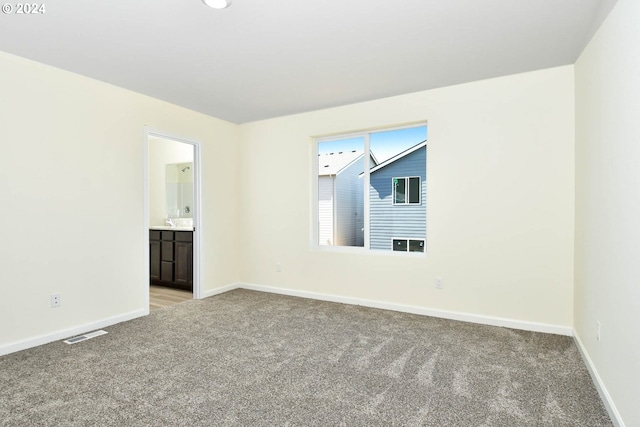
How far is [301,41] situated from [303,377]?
8.12 feet

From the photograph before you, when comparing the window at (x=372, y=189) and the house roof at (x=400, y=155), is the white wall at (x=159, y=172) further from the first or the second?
the house roof at (x=400, y=155)

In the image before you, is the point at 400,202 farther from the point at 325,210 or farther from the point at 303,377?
the point at 303,377

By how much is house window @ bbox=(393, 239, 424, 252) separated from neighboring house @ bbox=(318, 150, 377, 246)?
1.54 feet

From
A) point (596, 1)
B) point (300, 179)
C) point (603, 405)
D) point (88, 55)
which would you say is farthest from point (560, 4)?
point (88, 55)

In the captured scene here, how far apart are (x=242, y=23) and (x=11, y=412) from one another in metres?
2.77

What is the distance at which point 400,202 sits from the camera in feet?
13.2

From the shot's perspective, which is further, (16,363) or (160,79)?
(160,79)

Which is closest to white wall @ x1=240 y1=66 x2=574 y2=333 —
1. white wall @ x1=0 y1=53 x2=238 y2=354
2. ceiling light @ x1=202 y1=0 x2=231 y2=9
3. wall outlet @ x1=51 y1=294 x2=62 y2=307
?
white wall @ x1=0 y1=53 x2=238 y2=354

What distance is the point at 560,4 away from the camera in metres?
2.12

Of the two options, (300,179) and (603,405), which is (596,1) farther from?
(300,179)

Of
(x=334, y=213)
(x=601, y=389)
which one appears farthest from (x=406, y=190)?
(x=601, y=389)

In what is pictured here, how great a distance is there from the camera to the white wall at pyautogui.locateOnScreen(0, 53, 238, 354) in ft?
9.06

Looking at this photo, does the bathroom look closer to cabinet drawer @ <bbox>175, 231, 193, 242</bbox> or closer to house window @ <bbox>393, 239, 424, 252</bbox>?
cabinet drawer @ <bbox>175, 231, 193, 242</bbox>

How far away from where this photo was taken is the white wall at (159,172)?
5.94 metres
